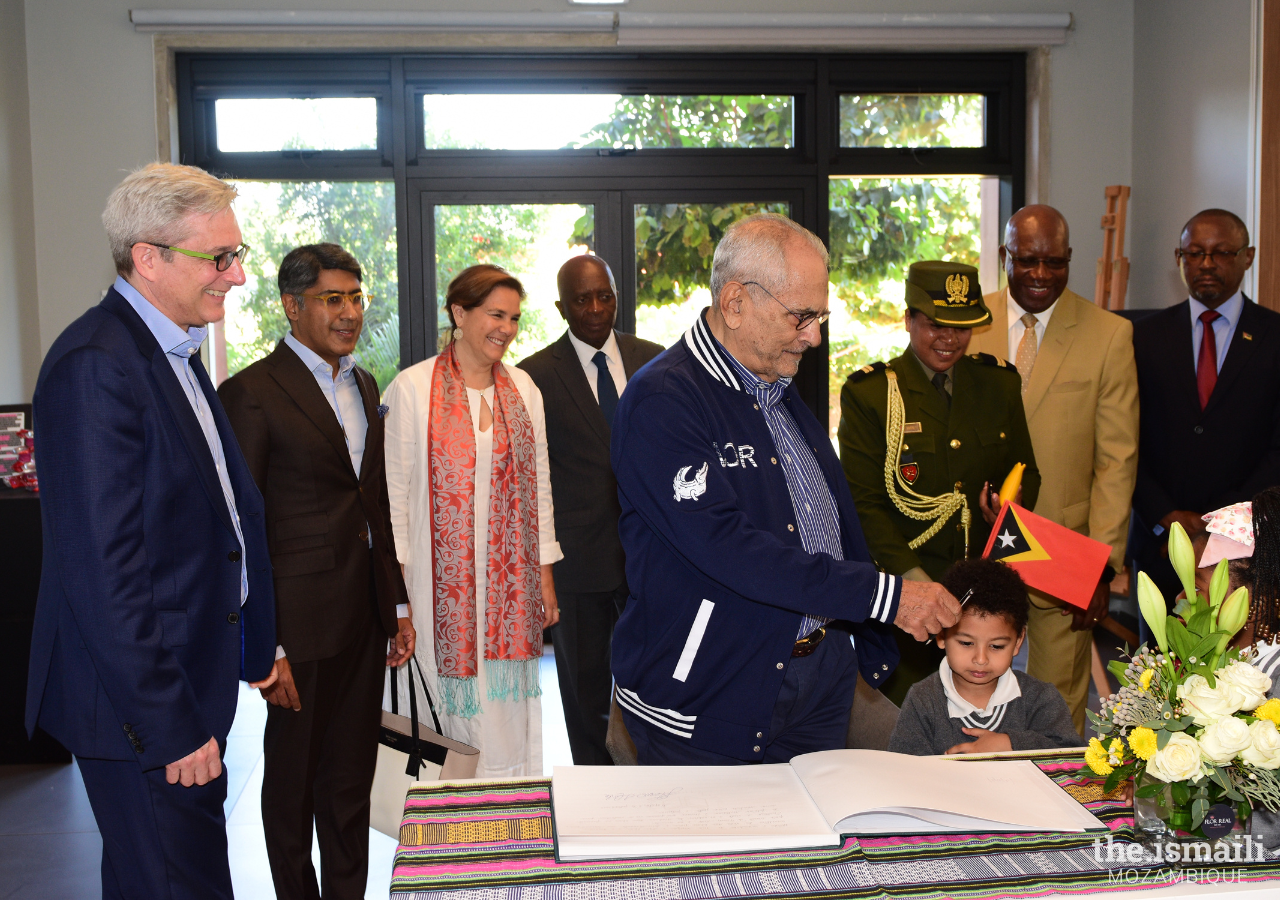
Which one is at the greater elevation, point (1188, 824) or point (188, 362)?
point (188, 362)

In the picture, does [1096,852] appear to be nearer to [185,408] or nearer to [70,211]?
[185,408]

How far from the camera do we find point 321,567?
2510 millimetres

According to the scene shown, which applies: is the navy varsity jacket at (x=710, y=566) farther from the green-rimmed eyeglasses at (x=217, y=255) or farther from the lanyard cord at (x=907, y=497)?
the lanyard cord at (x=907, y=497)

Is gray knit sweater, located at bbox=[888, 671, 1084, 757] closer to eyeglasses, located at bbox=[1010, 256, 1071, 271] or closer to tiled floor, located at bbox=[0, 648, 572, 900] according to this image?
eyeglasses, located at bbox=[1010, 256, 1071, 271]

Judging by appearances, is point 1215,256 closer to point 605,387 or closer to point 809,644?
point 605,387

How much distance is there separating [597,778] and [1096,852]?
733mm

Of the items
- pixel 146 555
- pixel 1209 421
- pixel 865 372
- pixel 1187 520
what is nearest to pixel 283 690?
pixel 146 555

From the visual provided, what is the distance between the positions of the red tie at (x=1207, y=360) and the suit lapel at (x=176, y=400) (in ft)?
9.96

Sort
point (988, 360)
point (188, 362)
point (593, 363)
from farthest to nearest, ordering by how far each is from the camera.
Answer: point (593, 363) < point (988, 360) < point (188, 362)

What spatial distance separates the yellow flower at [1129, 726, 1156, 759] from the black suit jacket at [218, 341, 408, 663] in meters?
1.86

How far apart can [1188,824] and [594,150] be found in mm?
4667

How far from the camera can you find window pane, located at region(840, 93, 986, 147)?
554 cm

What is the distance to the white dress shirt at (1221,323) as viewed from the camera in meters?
3.38

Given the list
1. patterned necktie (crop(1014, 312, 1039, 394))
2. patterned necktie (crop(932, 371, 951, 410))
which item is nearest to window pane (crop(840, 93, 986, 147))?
patterned necktie (crop(1014, 312, 1039, 394))
